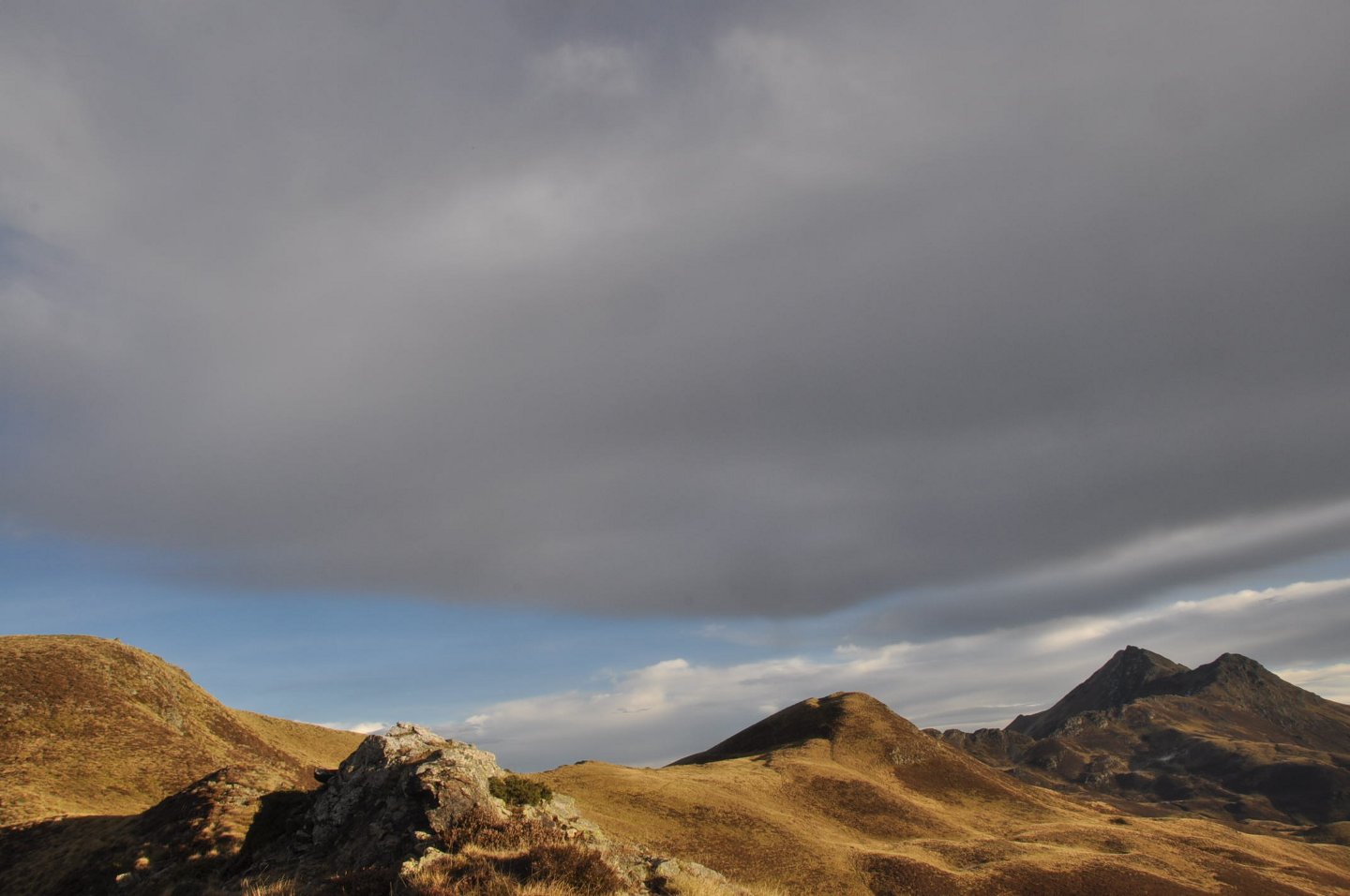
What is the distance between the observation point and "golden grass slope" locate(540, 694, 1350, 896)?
52812 millimetres

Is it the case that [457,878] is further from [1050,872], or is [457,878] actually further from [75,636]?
[75,636]

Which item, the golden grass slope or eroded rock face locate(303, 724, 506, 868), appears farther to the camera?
the golden grass slope

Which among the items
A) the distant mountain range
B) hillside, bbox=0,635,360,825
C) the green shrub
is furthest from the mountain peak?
the green shrub

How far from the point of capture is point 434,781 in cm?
2009

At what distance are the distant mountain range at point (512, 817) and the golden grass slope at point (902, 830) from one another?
30 centimetres

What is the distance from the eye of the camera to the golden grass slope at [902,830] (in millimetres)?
52812

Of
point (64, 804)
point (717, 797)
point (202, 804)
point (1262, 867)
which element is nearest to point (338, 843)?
point (202, 804)

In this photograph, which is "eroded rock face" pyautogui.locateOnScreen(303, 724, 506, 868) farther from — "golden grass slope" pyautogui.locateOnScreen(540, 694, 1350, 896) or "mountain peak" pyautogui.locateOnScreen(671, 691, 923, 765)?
"mountain peak" pyautogui.locateOnScreen(671, 691, 923, 765)

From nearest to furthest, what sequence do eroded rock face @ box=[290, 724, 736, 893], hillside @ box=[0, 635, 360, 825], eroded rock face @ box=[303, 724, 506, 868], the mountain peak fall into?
1. eroded rock face @ box=[290, 724, 736, 893]
2. eroded rock face @ box=[303, 724, 506, 868]
3. hillside @ box=[0, 635, 360, 825]
4. the mountain peak

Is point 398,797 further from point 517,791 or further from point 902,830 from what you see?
point 902,830

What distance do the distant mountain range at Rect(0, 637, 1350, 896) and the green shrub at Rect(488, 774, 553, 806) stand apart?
8 centimetres

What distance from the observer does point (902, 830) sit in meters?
68.2

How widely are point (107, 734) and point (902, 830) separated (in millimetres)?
65540

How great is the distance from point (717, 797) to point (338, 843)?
1917 inches
